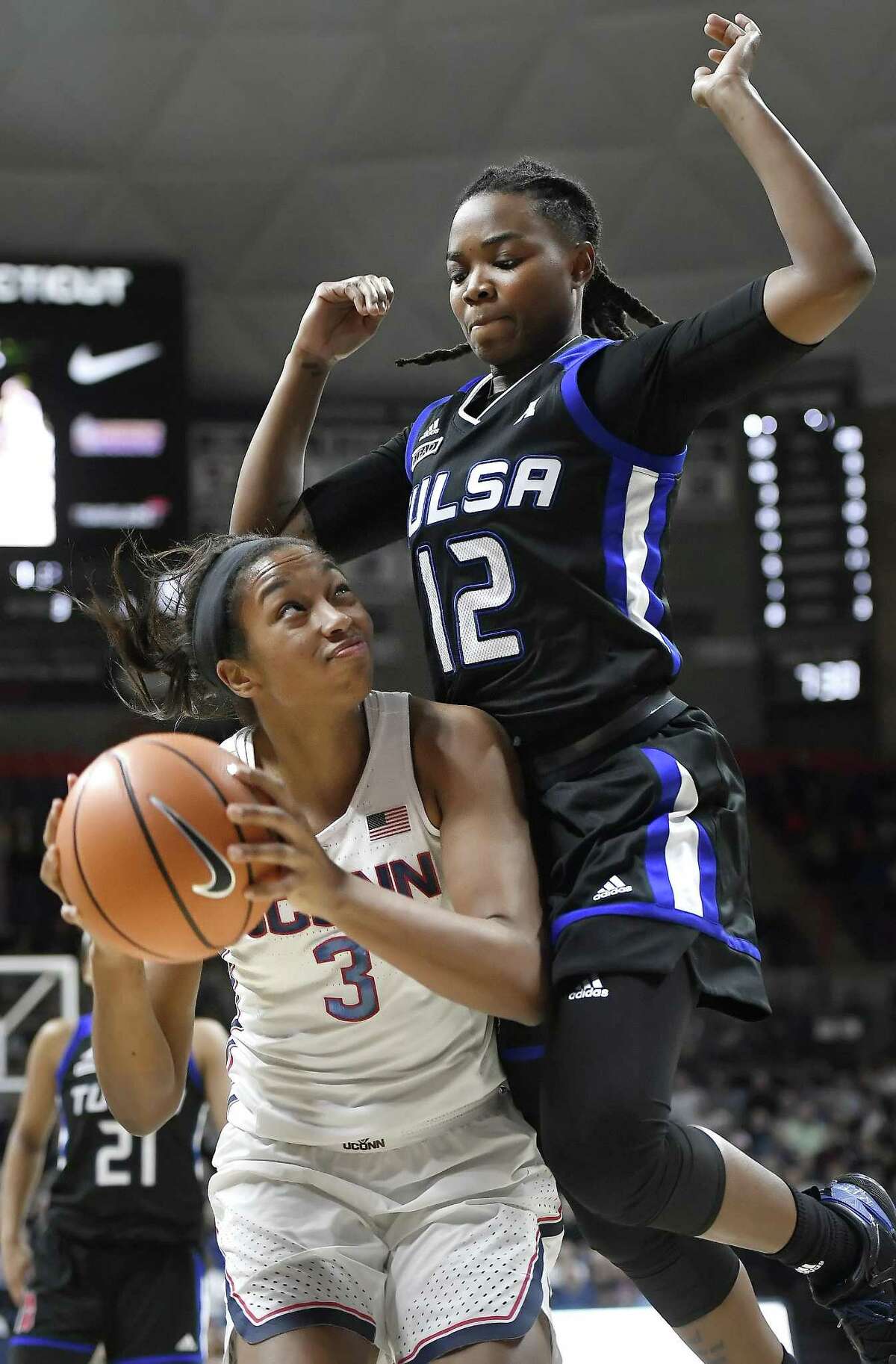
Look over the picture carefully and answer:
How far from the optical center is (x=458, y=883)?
240 cm

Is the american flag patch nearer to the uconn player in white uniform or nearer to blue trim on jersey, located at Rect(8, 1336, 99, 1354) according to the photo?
the uconn player in white uniform

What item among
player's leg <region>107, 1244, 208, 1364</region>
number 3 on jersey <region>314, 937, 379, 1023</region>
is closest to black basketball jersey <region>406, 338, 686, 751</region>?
number 3 on jersey <region>314, 937, 379, 1023</region>

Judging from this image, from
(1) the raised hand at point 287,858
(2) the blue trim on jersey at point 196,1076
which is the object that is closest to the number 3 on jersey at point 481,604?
(1) the raised hand at point 287,858

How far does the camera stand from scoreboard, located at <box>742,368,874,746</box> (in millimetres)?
9469

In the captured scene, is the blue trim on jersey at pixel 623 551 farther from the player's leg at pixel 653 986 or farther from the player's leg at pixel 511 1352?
the player's leg at pixel 511 1352

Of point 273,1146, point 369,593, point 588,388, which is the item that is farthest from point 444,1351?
point 369,593

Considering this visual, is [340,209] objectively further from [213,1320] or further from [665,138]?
[213,1320]

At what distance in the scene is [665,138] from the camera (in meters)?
9.38

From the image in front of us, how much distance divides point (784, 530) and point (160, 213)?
432 centimetres

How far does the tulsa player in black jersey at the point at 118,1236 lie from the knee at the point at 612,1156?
2.48 metres

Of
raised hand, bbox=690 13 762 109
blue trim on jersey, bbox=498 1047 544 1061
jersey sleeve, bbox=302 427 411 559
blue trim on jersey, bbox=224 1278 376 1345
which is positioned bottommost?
blue trim on jersey, bbox=224 1278 376 1345

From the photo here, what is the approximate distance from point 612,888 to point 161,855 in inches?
31.3

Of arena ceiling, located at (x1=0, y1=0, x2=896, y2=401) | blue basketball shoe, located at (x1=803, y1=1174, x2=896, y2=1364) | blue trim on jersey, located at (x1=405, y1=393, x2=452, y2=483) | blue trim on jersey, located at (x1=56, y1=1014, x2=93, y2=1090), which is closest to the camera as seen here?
blue basketball shoe, located at (x1=803, y1=1174, x2=896, y2=1364)

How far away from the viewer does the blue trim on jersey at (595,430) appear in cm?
277
